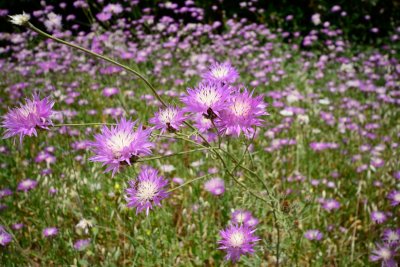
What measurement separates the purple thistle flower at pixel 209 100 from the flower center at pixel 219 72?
0.19m

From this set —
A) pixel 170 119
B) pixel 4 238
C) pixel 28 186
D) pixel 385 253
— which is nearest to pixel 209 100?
pixel 170 119

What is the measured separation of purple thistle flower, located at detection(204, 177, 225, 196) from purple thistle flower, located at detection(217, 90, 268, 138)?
1.17 m

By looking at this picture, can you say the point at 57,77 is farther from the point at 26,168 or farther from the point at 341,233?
the point at 341,233

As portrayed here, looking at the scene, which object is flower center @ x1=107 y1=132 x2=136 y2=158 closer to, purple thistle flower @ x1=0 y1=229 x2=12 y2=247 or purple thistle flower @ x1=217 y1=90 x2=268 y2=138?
purple thistle flower @ x1=217 y1=90 x2=268 y2=138

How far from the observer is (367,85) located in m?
4.45

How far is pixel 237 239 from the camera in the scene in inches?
55.8

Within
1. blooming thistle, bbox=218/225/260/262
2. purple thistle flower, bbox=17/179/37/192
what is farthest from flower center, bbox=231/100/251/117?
purple thistle flower, bbox=17/179/37/192

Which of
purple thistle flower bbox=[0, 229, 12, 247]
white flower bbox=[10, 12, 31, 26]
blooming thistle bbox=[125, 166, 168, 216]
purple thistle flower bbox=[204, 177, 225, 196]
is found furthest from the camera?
purple thistle flower bbox=[204, 177, 225, 196]

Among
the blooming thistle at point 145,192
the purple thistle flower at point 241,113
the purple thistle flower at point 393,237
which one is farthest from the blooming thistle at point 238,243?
the purple thistle flower at point 393,237

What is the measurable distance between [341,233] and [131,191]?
1658 mm

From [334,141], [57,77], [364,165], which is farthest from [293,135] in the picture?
[57,77]

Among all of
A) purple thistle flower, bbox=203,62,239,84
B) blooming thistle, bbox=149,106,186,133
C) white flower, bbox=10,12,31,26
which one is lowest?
blooming thistle, bbox=149,106,186,133

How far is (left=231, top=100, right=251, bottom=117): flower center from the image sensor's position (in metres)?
1.12

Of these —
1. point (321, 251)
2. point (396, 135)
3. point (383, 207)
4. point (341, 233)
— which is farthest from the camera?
point (396, 135)
